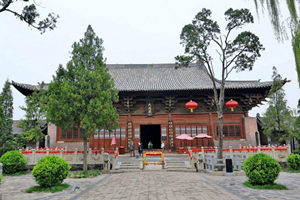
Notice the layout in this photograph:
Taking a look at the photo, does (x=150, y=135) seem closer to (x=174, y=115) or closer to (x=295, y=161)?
(x=174, y=115)

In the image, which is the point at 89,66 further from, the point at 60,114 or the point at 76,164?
the point at 76,164

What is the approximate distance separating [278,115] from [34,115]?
20556mm

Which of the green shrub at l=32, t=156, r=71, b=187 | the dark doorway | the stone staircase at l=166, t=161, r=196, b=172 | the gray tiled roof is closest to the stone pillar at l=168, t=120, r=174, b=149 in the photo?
the gray tiled roof

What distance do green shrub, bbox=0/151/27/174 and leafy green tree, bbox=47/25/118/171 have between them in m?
3.09

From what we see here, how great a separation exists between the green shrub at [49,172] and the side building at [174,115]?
10626mm

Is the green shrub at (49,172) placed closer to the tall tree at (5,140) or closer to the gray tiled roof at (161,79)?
the gray tiled roof at (161,79)

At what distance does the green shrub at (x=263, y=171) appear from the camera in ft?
22.8

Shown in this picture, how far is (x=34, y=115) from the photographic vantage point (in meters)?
18.0

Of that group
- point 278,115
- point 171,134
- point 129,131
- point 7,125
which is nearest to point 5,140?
point 7,125

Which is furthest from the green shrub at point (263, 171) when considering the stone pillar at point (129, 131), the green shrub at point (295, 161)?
the stone pillar at point (129, 131)

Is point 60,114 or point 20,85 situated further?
point 20,85

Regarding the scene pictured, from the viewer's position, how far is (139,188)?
23.2 feet

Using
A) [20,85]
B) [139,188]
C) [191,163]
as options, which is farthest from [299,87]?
[20,85]

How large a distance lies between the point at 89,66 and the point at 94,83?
1196 millimetres
